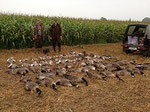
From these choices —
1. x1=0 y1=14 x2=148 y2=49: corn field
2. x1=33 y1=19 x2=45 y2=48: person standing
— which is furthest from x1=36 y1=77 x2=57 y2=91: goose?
x1=0 y1=14 x2=148 y2=49: corn field

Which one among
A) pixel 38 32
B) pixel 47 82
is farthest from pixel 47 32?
pixel 47 82

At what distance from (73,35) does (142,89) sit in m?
9.82

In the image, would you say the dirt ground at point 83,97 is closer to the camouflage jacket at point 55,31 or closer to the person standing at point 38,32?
the person standing at point 38,32

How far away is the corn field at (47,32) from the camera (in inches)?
480

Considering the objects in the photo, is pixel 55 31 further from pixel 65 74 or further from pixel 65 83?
pixel 65 83

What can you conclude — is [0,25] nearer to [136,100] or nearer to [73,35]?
[73,35]

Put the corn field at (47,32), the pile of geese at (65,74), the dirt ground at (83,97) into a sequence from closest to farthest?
the dirt ground at (83,97) < the pile of geese at (65,74) < the corn field at (47,32)

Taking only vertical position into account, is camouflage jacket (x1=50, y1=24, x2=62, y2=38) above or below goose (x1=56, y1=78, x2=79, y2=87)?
above

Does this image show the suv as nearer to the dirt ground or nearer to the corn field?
the corn field

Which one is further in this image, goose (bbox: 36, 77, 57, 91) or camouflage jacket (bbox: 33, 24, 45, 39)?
camouflage jacket (bbox: 33, 24, 45, 39)

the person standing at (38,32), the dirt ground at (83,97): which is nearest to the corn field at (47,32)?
the person standing at (38,32)

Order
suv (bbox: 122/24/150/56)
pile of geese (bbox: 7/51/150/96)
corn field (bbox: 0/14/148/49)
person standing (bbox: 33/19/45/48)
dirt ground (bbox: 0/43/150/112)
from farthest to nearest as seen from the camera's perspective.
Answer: corn field (bbox: 0/14/148/49) < person standing (bbox: 33/19/45/48) < suv (bbox: 122/24/150/56) < pile of geese (bbox: 7/51/150/96) < dirt ground (bbox: 0/43/150/112)

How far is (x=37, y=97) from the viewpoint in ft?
17.1

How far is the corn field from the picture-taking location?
40.0 feet
